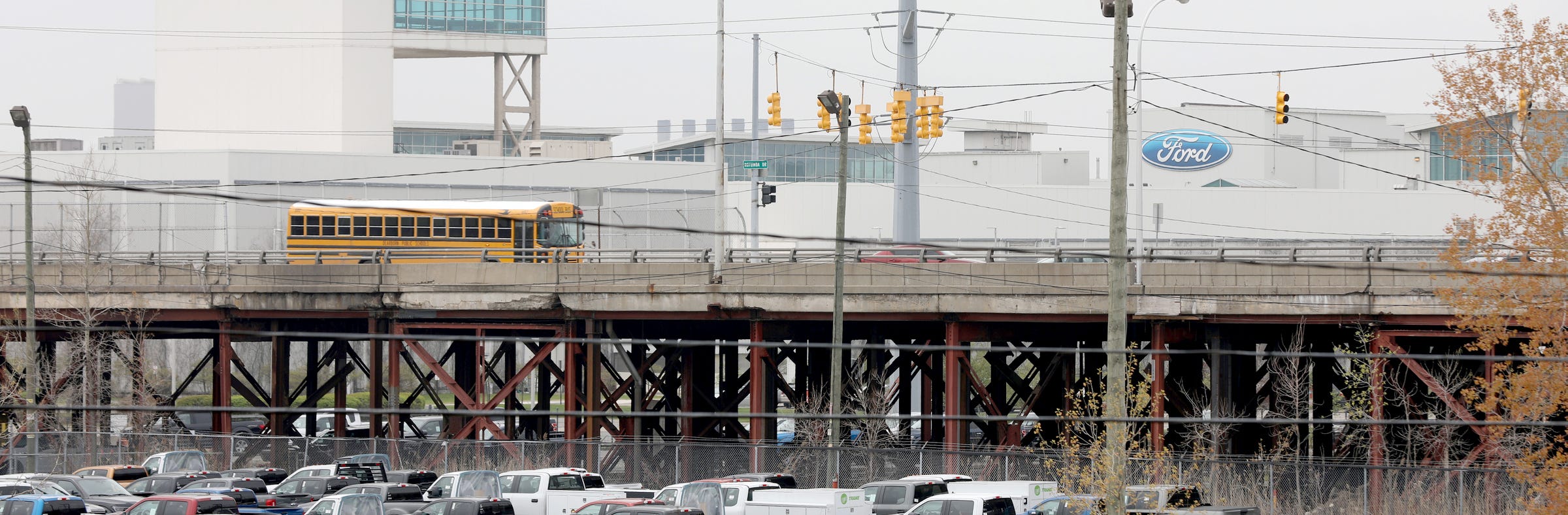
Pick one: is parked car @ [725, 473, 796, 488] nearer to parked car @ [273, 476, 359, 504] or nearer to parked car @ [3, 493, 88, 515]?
parked car @ [273, 476, 359, 504]

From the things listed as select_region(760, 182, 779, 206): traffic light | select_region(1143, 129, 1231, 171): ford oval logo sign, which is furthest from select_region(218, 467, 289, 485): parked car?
select_region(1143, 129, 1231, 171): ford oval logo sign

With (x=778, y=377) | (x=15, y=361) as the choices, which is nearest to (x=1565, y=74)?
(x=778, y=377)

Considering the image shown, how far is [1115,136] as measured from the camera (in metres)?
19.6

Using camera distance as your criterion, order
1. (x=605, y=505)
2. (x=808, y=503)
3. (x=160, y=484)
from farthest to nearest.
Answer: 1. (x=160, y=484)
2. (x=605, y=505)
3. (x=808, y=503)

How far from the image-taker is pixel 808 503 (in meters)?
26.4

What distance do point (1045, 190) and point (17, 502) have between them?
202ft

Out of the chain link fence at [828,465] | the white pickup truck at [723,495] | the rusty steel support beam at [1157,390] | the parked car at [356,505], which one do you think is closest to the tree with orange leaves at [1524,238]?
the chain link fence at [828,465]

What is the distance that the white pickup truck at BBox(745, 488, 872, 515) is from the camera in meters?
26.4

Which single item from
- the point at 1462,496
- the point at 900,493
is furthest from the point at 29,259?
the point at 1462,496

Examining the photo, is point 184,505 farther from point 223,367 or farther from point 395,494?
point 223,367

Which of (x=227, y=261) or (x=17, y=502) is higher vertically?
(x=227, y=261)

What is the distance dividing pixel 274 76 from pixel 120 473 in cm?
4357

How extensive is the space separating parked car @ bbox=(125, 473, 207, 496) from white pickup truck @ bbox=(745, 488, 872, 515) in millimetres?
13597

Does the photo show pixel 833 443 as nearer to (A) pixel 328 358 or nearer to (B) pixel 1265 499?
(B) pixel 1265 499
